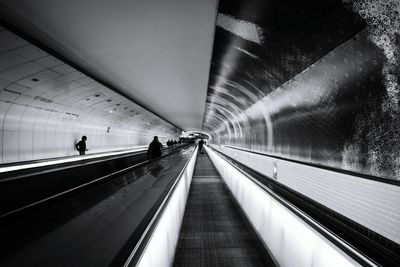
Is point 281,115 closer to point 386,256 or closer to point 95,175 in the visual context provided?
point 386,256

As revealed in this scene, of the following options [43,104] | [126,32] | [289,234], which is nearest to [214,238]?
[289,234]

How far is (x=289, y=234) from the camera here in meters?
2.92

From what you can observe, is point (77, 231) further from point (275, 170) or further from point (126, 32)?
point (275, 170)

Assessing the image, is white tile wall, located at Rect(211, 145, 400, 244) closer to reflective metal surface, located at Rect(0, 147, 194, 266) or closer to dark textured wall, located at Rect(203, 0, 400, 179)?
dark textured wall, located at Rect(203, 0, 400, 179)

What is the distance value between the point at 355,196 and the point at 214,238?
248cm

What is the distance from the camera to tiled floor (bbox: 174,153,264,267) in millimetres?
3811

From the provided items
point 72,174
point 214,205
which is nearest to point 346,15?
point 214,205

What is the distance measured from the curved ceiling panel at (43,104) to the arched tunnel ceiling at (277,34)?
4340 mm

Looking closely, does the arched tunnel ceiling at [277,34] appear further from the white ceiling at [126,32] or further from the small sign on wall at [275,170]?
the small sign on wall at [275,170]

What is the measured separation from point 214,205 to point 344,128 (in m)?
3.78

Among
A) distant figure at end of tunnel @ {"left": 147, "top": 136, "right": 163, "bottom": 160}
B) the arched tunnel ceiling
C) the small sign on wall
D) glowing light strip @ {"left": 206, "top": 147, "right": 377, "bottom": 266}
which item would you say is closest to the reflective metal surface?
glowing light strip @ {"left": 206, "top": 147, "right": 377, "bottom": 266}

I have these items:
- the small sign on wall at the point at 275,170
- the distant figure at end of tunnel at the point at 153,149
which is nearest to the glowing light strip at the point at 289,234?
the small sign on wall at the point at 275,170

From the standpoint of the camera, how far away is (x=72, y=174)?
8.18 meters

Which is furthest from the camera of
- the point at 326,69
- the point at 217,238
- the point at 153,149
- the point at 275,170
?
the point at 153,149
